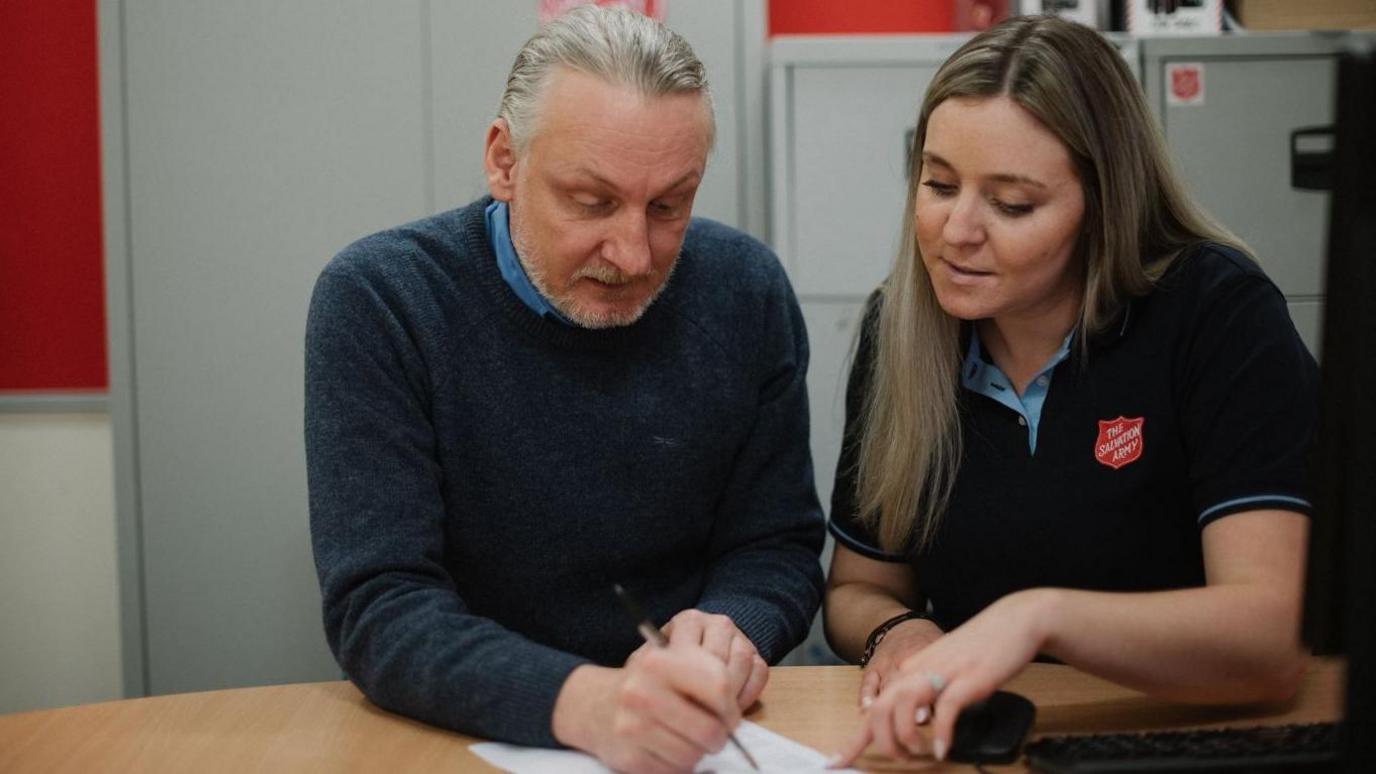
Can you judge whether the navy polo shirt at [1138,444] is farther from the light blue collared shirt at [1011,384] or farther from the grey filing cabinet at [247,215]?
the grey filing cabinet at [247,215]

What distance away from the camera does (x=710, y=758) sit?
→ 1.01m

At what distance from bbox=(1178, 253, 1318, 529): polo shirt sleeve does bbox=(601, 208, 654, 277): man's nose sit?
56 centimetres

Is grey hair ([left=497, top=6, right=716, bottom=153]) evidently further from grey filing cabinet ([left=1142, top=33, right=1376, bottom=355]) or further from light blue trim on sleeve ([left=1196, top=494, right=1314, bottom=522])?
grey filing cabinet ([left=1142, top=33, right=1376, bottom=355])

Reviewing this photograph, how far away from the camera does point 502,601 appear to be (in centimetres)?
148

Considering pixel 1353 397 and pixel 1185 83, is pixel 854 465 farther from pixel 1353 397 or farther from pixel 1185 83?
pixel 1185 83

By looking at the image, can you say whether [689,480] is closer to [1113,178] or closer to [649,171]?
[649,171]

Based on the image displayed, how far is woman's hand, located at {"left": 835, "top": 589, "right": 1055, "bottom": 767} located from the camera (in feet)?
3.21

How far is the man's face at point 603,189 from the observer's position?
1.31m

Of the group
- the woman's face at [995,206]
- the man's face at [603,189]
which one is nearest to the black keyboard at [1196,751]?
the woman's face at [995,206]

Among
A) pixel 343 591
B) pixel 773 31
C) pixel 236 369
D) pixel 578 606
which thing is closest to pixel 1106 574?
pixel 578 606

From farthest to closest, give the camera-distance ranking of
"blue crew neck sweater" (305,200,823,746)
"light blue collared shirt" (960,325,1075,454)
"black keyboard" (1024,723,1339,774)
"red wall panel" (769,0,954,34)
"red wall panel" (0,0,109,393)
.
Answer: "red wall panel" (769,0,954,34) → "red wall panel" (0,0,109,393) → "light blue collared shirt" (960,325,1075,454) → "blue crew neck sweater" (305,200,823,746) → "black keyboard" (1024,723,1339,774)

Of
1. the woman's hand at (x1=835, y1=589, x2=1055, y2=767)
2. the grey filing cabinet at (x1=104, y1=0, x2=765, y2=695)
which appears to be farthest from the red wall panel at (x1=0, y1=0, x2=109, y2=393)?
the woman's hand at (x1=835, y1=589, x2=1055, y2=767)

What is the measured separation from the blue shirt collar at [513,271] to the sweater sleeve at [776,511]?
0.27m

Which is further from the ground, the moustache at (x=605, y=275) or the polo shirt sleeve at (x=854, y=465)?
the moustache at (x=605, y=275)
